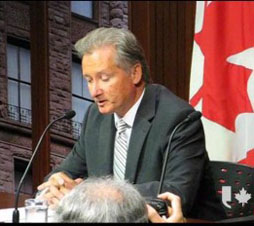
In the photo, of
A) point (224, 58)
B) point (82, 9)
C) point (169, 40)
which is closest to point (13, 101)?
point (82, 9)

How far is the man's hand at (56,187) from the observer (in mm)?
2646

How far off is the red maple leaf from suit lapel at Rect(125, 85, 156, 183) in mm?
1042

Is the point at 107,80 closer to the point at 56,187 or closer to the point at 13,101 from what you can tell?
the point at 56,187

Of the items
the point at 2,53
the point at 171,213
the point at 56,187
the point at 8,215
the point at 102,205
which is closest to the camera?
the point at 102,205

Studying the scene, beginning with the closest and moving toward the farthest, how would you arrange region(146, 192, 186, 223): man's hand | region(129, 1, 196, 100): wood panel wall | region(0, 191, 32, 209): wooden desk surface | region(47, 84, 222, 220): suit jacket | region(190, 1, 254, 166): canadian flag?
region(146, 192, 186, 223): man's hand, region(47, 84, 222, 220): suit jacket, region(0, 191, 32, 209): wooden desk surface, region(190, 1, 254, 166): canadian flag, region(129, 1, 196, 100): wood panel wall

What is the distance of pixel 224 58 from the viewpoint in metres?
4.09

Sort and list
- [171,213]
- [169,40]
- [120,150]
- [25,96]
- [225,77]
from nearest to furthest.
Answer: [171,213] → [120,150] → [225,77] → [169,40] → [25,96]

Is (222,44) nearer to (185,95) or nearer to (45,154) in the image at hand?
(185,95)

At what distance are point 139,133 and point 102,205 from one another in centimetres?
135

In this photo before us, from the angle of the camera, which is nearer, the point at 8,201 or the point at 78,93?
the point at 8,201

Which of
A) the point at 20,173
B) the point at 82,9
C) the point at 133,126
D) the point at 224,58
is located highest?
the point at 82,9

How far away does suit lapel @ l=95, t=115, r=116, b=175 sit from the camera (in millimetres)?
2988

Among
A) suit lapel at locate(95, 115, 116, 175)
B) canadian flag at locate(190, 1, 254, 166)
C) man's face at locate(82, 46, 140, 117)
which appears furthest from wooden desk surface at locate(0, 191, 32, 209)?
canadian flag at locate(190, 1, 254, 166)

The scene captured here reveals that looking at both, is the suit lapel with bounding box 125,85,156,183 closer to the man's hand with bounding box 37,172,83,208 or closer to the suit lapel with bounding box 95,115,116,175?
the suit lapel with bounding box 95,115,116,175
